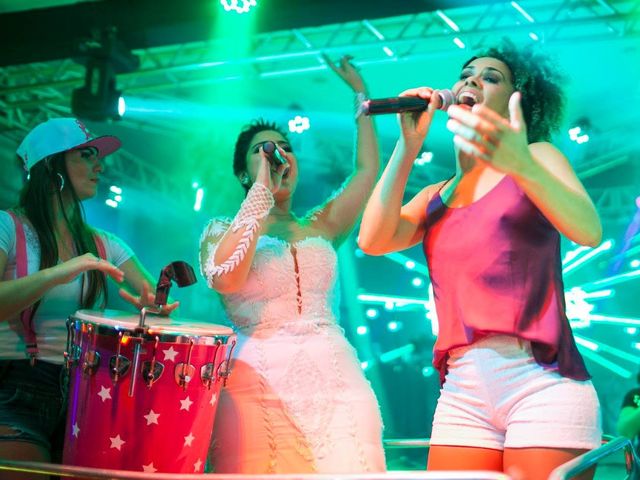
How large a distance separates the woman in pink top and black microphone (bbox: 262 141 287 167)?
0.61 metres

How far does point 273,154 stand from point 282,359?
69 cm

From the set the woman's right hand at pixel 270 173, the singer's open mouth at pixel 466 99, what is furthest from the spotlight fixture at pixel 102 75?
the singer's open mouth at pixel 466 99

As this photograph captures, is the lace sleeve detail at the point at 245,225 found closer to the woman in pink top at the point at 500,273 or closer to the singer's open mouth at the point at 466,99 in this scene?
the woman in pink top at the point at 500,273

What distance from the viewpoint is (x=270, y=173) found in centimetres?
238

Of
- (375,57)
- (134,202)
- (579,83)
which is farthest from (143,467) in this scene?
Answer: (134,202)

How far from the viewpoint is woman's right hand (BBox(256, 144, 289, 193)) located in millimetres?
2344

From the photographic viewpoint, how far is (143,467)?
6.03ft

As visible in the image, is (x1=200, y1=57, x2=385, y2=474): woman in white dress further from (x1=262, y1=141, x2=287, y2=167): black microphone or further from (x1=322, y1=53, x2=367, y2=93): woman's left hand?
(x1=322, y1=53, x2=367, y2=93): woman's left hand

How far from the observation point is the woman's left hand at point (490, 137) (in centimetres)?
141

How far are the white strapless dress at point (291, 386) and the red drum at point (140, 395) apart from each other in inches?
11.0

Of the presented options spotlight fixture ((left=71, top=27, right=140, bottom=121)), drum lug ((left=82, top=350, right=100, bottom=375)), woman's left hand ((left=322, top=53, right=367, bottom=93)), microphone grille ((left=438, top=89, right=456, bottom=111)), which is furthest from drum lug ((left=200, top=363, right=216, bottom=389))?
spotlight fixture ((left=71, top=27, right=140, bottom=121))

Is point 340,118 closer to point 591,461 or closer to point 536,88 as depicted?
point 536,88

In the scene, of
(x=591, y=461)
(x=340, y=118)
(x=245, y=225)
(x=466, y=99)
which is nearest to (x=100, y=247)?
(x=245, y=225)

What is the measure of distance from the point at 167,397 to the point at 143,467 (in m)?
0.19
